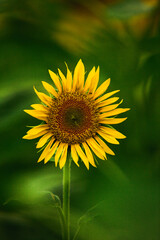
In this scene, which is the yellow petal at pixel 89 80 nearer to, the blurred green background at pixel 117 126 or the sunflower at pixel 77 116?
the sunflower at pixel 77 116

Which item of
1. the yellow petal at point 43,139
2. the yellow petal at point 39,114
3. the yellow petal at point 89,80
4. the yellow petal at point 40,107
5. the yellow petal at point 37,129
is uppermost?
the yellow petal at point 89,80

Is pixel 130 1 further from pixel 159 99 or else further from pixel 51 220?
pixel 51 220

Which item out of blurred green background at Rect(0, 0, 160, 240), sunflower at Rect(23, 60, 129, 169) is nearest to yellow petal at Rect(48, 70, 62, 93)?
sunflower at Rect(23, 60, 129, 169)

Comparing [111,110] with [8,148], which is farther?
[8,148]

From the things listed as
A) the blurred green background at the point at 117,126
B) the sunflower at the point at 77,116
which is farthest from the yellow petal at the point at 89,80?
the blurred green background at the point at 117,126

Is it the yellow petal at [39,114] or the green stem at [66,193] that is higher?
the yellow petal at [39,114]

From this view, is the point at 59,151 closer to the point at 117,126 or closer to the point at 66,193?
the point at 66,193

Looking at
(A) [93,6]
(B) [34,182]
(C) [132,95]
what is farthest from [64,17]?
(B) [34,182]
